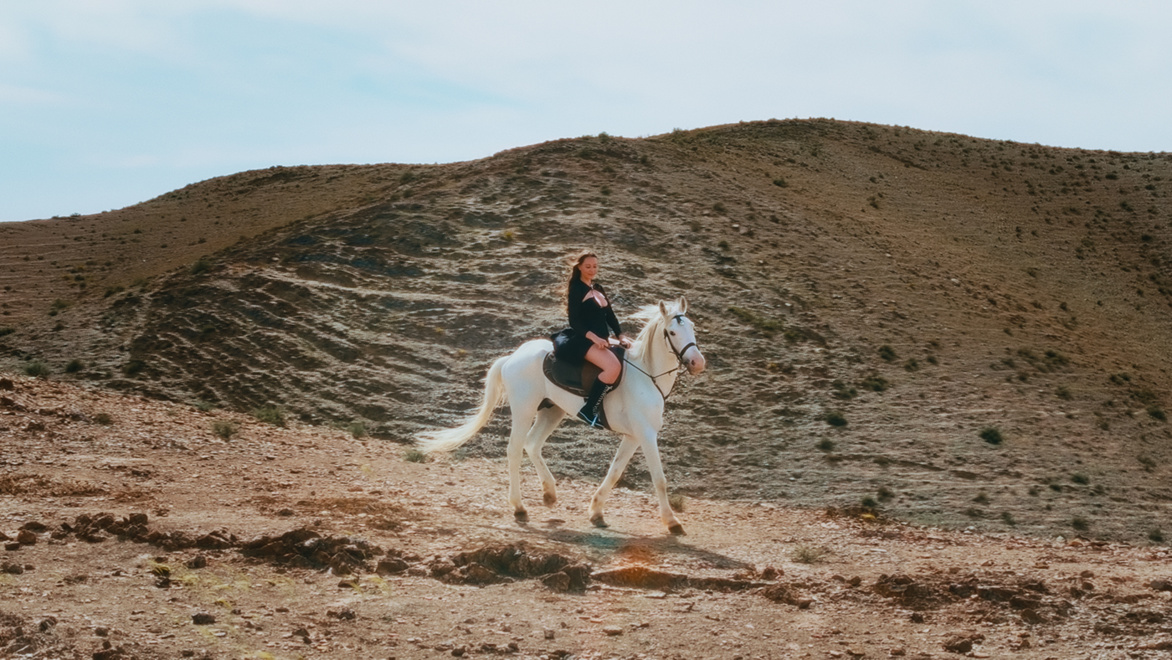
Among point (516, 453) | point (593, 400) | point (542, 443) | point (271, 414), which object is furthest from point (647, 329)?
point (271, 414)

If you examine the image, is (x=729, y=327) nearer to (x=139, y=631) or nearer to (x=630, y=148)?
(x=630, y=148)

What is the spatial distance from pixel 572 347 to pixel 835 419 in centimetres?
1068

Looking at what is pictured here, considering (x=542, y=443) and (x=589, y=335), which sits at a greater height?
(x=589, y=335)

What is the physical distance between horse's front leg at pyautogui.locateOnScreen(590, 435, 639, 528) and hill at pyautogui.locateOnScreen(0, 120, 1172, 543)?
5820 mm

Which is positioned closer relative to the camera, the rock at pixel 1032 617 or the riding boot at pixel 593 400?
the rock at pixel 1032 617

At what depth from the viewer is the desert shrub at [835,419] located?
21.1 m

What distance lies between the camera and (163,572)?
8.88 meters

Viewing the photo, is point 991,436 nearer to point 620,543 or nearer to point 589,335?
point 589,335

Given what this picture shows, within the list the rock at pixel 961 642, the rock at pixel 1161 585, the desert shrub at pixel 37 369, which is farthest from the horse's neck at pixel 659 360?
the desert shrub at pixel 37 369

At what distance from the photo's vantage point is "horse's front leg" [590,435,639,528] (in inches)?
485

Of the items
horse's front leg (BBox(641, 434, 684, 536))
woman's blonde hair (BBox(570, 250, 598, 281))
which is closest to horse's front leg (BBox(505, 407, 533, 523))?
horse's front leg (BBox(641, 434, 684, 536))

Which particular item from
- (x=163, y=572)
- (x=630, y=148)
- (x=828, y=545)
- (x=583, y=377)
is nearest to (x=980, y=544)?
(x=828, y=545)

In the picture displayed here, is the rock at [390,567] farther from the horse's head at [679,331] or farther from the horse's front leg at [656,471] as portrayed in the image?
the horse's head at [679,331]

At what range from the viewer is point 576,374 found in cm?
1237
